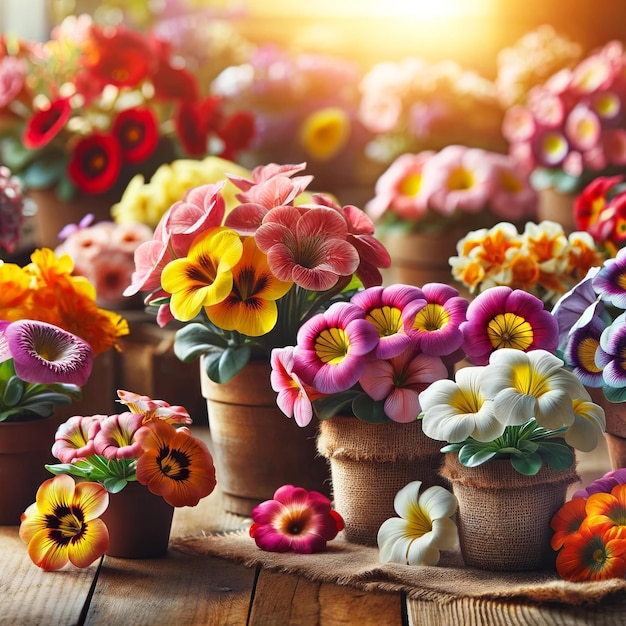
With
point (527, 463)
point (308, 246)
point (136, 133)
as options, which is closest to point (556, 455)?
point (527, 463)

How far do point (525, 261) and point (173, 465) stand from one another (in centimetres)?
62

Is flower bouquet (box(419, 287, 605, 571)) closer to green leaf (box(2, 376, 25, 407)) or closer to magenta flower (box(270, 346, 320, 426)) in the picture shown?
magenta flower (box(270, 346, 320, 426))

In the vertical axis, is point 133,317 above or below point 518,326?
below

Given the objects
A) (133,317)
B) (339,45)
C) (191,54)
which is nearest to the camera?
(133,317)

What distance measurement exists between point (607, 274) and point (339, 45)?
197 centimetres

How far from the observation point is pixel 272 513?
1.27 meters

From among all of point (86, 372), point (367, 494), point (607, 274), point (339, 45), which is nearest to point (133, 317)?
point (86, 372)

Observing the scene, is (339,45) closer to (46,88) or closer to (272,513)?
(46,88)

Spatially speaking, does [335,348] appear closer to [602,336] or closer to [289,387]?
[289,387]

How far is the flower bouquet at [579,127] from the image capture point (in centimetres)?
218

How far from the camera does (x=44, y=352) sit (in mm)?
1273

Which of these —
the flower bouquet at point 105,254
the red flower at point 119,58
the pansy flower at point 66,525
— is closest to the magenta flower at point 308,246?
the pansy flower at point 66,525

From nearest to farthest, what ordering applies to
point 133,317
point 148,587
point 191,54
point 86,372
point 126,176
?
point 148,587
point 86,372
point 133,317
point 126,176
point 191,54

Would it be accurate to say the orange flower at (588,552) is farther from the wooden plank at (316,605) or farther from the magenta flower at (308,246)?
the magenta flower at (308,246)
